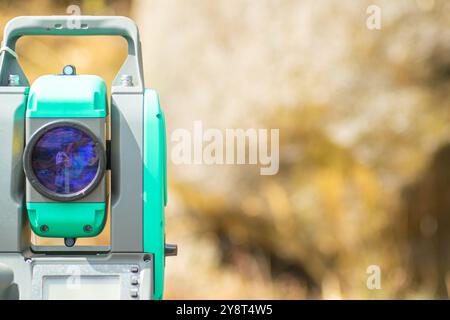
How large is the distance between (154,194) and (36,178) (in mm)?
341

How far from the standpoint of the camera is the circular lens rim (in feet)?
8.77

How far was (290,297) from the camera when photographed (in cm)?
580

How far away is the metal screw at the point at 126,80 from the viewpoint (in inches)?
113

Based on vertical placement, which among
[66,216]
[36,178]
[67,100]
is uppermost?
[67,100]

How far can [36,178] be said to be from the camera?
8.84ft

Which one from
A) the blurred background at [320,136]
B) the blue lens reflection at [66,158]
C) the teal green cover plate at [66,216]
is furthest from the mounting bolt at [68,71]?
the blurred background at [320,136]

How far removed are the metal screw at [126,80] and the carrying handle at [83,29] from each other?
0.01 m

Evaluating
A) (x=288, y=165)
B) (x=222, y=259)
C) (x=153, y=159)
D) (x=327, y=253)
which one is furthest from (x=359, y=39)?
(x=153, y=159)

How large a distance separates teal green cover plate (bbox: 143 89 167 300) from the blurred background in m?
2.72

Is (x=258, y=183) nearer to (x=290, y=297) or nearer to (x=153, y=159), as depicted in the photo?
(x=290, y=297)

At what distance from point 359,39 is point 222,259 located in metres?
1.76

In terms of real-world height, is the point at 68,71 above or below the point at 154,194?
above

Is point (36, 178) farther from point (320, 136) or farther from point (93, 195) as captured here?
point (320, 136)

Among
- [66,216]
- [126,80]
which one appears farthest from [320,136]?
[66,216]
